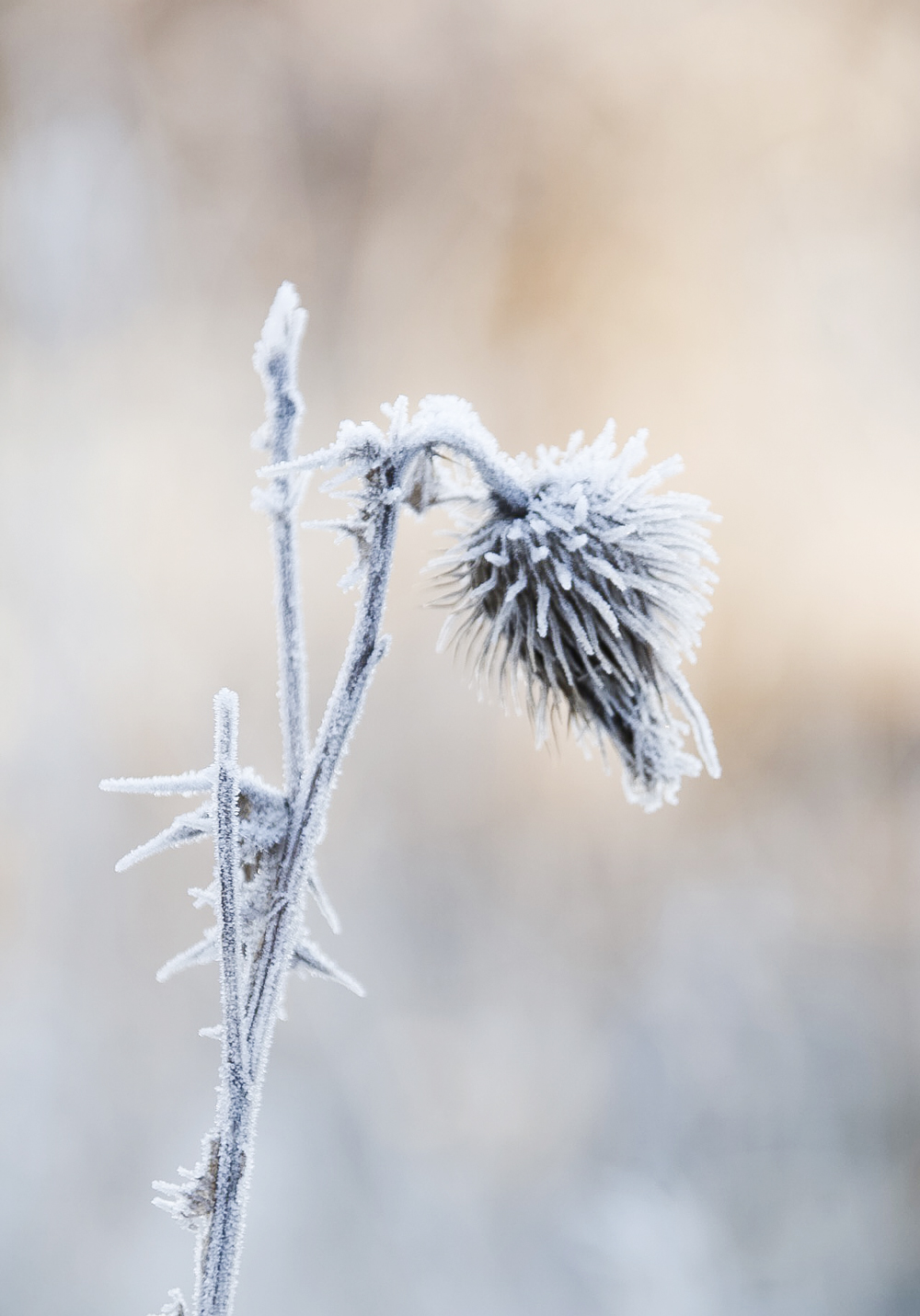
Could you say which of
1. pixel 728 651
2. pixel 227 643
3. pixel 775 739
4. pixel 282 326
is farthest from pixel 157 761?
pixel 282 326

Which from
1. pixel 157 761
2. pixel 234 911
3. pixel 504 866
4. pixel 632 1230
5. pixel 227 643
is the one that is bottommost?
pixel 632 1230

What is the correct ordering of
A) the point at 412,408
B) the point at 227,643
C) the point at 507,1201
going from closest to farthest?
the point at 412,408
the point at 227,643
the point at 507,1201

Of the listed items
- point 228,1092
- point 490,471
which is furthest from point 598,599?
point 228,1092

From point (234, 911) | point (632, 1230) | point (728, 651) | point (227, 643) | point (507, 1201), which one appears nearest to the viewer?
point (234, 911)

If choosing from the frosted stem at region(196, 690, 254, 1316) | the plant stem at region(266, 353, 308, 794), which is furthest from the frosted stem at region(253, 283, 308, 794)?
the frosted stem at region(196, 690, 254, 1316)

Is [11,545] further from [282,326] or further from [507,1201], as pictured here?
[507,1201]

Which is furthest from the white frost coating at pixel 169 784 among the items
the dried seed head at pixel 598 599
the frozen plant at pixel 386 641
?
the dried seed head at pixel 598 599
